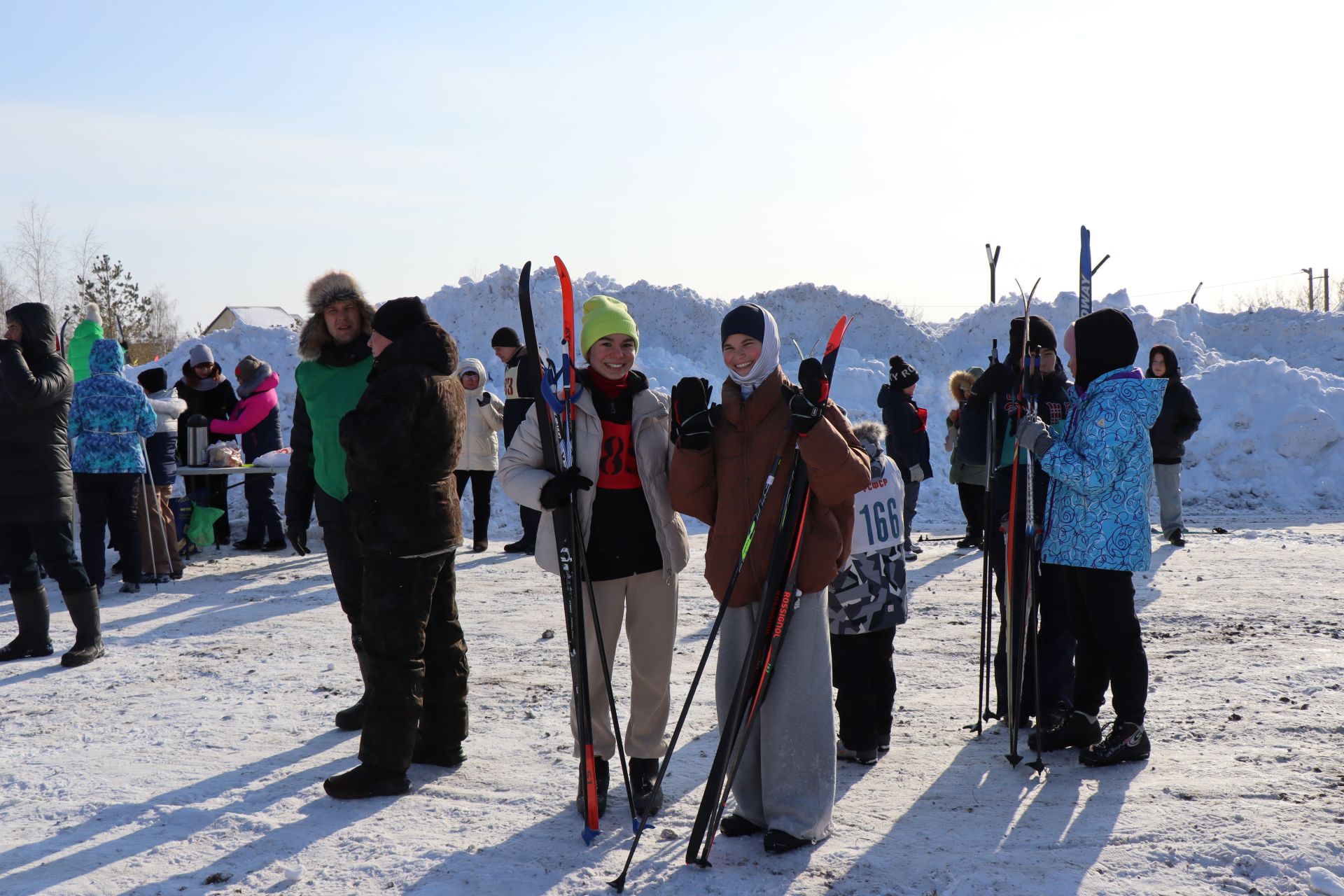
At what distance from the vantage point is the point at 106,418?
798 centimetres

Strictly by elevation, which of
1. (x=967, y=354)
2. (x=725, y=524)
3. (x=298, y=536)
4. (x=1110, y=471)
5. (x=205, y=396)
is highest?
(x=967, y=354)

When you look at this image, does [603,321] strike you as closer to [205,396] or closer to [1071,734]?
[1071,734]

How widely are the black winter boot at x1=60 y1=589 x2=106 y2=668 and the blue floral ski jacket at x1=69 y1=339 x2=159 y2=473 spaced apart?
1.90 metres

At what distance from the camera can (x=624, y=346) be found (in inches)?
159

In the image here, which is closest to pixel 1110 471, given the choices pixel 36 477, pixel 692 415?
pixel 692 415

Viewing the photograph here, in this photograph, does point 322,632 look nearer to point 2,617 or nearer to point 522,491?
point 2,617

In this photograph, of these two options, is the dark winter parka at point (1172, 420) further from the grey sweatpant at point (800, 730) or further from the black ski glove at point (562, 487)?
the black ski glove at point (562, 487)

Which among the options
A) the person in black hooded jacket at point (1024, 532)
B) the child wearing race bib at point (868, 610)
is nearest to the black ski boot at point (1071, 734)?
the person in black hooded jacket at point (1024, 532)

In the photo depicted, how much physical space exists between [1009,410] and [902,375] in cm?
526

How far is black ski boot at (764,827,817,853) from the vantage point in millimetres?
3664

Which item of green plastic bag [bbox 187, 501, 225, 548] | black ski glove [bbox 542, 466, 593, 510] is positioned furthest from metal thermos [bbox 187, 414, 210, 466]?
black ski glove [bbox 542, 466, 593, 510]

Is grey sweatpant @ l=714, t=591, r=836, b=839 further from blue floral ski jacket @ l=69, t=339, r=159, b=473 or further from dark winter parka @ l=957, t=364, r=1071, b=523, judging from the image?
blue floral ski jacket @ l=69, t=339, r=159, b=473

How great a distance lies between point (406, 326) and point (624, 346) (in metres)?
0.98

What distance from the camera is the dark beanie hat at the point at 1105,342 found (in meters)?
4.41
